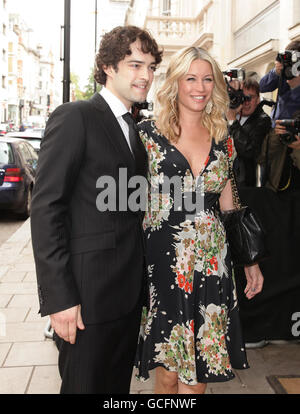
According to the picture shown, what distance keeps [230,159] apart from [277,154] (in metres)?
1.21

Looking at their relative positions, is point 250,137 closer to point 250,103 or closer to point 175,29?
point 250,103

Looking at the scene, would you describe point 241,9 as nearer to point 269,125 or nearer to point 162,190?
point 269,125

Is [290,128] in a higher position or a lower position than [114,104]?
higher

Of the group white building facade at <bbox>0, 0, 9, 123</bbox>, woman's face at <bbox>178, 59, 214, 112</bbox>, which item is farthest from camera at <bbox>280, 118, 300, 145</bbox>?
white building facade at <bbox>0, 0, 9, 123</bbox>

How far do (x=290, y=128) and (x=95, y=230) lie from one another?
2088 mm

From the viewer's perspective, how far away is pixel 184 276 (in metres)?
2.47

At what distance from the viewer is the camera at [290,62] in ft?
12.4

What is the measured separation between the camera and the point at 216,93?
2.64m

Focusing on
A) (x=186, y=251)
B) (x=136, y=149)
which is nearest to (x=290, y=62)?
(x=186, y=251)

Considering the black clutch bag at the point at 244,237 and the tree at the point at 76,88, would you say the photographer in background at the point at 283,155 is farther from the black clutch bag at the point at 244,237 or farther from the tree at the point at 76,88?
the tree at the point at 76,88

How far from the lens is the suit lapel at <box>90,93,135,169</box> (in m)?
1.96

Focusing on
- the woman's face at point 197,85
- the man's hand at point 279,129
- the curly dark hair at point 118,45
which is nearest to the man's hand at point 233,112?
the man's hand at point 279,129

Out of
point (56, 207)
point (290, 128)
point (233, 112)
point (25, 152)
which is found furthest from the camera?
point (25, 152)

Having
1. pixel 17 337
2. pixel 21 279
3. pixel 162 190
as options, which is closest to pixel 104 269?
pixel 162 190
